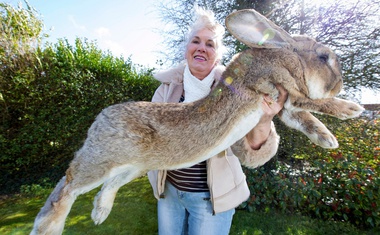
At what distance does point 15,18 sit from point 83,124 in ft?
7.31

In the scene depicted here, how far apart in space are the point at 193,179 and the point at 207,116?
619mm

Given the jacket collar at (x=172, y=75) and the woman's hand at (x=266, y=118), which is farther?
the jacket collar at (x=172, y=75)

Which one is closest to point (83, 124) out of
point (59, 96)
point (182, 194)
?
point (59, 96)

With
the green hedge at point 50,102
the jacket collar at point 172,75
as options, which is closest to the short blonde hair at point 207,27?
the jacket collar at point 172,75

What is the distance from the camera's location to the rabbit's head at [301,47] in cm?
142

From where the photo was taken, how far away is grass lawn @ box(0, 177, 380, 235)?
3506mm

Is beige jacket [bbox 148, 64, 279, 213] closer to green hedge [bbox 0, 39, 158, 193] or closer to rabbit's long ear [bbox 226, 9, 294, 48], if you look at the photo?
rabbit's long ear [bbox 226, 9, 294, 48]

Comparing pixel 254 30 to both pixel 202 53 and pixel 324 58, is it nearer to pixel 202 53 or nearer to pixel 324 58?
pixel 324 58

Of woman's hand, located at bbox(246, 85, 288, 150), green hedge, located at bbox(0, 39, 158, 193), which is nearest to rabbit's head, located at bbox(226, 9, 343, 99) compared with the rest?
woman's hand, located at bbox(246, 85, 288, 150)

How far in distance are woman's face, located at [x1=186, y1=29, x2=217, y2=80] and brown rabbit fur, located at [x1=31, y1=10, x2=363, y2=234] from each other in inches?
19.2

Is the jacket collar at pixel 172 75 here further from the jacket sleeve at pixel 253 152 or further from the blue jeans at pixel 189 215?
the blue jeans at pixel 189 215

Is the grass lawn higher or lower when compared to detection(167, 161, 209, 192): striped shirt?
lower

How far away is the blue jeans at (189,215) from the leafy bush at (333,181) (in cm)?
230

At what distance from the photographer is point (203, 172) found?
184 cm
